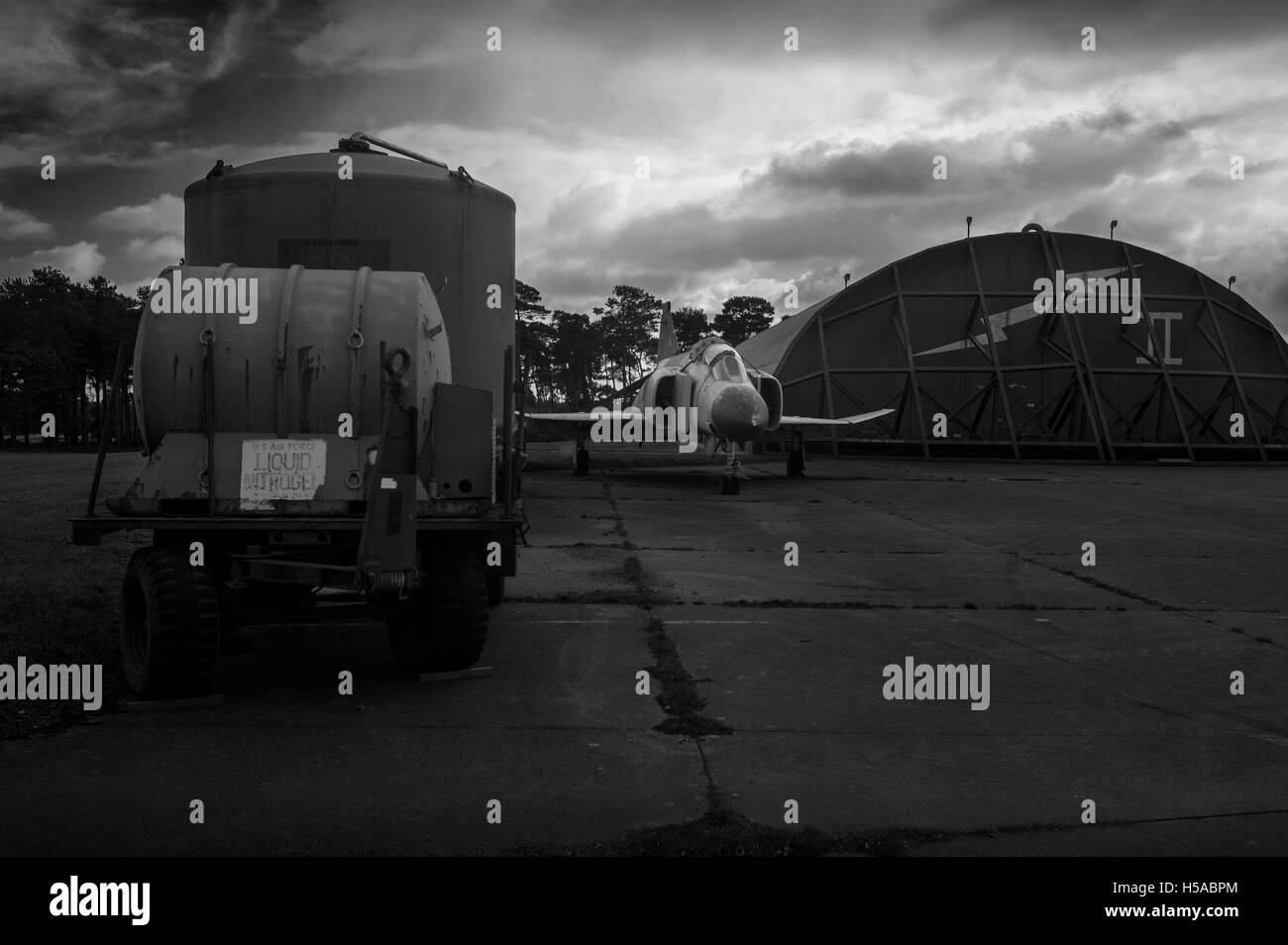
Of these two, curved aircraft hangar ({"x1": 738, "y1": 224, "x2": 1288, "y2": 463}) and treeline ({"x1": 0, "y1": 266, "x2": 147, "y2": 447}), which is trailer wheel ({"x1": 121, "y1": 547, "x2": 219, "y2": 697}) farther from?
treeline ({"x1": 0, "y1": 266, "x2": 147, "y2": 447})

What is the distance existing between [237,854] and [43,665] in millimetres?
3572

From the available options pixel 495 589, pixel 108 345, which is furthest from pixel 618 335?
pixel 495 589

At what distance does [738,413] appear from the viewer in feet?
74.1

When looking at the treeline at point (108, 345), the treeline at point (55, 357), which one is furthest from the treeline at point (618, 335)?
the treeline at point (55, 357)

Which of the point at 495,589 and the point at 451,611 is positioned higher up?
the point at 451,611

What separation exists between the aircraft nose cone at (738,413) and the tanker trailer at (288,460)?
53.6 feet

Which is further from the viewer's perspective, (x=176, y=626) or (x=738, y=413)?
(x=738, y=413)

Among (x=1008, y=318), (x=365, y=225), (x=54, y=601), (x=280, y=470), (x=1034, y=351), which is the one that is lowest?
(x=54, y=601)

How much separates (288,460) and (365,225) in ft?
9.58

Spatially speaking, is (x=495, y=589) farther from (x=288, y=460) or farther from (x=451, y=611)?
(x=288, y=460)

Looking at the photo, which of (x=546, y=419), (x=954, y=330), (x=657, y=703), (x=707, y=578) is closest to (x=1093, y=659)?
(x=657, y=703)

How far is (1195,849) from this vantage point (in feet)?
13.3

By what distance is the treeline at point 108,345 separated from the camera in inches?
2154
